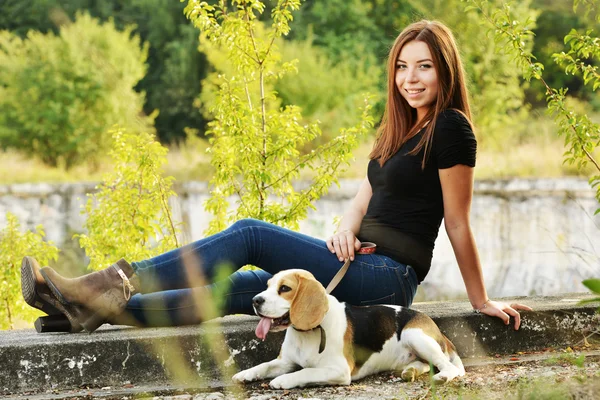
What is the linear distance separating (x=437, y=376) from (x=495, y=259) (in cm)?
1274

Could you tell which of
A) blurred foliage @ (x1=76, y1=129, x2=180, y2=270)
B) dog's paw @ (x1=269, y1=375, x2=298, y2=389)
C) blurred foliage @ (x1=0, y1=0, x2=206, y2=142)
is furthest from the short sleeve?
blurred foliage @ (x1=0, y1=0, x2=206, y2=142)

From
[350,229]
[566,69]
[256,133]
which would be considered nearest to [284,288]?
[350,229]

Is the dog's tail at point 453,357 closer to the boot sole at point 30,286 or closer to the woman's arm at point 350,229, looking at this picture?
the woman's arm at point 350,229

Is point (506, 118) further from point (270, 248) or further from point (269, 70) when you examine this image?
point (270, 248)

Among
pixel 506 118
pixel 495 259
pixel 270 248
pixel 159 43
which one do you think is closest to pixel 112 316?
pixel 270 248

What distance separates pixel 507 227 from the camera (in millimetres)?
15883

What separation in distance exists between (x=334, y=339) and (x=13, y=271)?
15.0 ft

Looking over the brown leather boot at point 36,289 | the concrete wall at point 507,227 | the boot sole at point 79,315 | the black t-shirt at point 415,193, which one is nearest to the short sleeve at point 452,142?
the black t-shirt at point 415,193

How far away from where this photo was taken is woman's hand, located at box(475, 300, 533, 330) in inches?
157

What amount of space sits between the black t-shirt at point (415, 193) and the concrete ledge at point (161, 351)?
415mm

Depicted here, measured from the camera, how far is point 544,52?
96.1 ft

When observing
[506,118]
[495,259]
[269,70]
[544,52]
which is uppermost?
[544,52]

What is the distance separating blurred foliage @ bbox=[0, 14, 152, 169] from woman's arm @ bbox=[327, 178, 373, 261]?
1869cm

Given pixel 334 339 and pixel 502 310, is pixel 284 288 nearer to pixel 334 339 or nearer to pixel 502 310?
pixel 334 339
